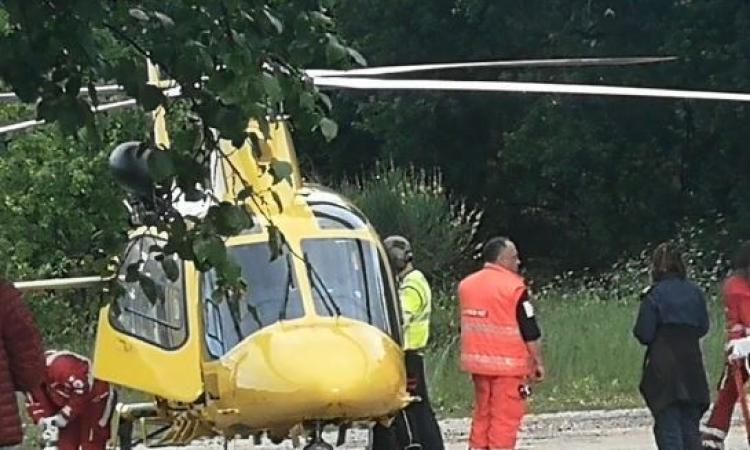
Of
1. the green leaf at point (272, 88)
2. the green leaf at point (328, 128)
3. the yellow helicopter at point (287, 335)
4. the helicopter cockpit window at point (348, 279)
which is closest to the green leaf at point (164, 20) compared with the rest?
the green leaf at point (272, 88)

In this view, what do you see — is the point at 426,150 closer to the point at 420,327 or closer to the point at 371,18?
the point at 371,18

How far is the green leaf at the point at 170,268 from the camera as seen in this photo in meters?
5.95

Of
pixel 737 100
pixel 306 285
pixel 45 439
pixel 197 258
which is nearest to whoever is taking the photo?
pixel 197 258

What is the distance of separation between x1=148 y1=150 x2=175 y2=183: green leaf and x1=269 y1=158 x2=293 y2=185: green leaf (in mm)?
372

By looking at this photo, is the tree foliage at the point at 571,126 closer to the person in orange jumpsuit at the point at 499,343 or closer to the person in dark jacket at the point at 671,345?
the person in orange jumpsuit at the point at 499,343

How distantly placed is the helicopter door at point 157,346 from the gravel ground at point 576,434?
13.8 feet

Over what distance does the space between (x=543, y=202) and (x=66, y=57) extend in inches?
1476

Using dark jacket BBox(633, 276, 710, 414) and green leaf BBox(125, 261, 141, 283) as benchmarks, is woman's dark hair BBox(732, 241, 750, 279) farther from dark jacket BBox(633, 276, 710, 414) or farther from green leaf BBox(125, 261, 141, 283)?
green leaf BBox(125, 261, 141, 283)

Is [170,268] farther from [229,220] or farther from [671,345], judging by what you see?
[671,345]

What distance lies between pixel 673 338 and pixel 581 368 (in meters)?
8.21

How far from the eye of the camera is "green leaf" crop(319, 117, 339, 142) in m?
5.59

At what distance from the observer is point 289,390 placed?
1055 cm

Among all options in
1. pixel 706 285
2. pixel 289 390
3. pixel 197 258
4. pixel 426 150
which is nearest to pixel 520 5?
pixel 426 150

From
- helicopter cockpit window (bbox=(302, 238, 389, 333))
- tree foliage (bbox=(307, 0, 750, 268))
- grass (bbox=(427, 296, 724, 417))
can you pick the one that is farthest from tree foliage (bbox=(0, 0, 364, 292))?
tree foliage (bbox=(307, 0, 750, 268))
